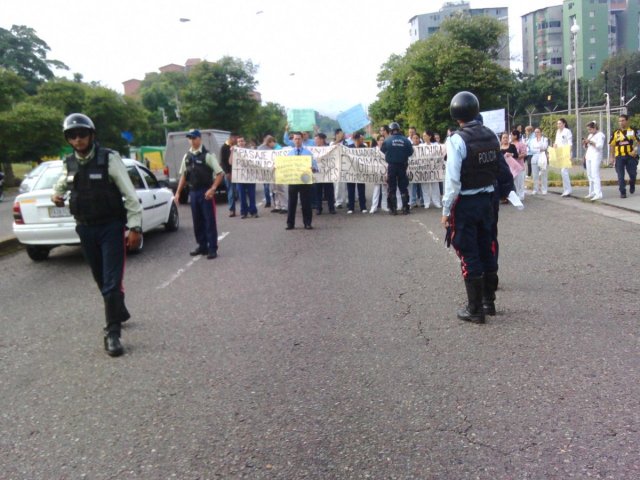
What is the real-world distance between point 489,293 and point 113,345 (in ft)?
11.3

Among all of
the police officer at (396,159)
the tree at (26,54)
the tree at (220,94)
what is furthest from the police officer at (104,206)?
the tree at (26,54)

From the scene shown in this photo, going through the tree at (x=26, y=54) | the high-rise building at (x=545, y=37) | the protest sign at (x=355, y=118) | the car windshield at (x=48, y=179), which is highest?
the high-rise building at (x=545, y=37)

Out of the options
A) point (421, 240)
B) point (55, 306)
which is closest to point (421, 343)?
point (55, 306)

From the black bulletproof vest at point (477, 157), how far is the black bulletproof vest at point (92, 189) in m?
3.07

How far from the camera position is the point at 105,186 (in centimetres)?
520

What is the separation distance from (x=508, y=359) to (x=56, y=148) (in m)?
36.9

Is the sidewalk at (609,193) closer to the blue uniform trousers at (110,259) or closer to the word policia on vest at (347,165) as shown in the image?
the word policia on vest at (347,165)

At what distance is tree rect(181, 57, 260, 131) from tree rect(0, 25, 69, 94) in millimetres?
40046

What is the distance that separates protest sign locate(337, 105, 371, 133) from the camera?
18.1m

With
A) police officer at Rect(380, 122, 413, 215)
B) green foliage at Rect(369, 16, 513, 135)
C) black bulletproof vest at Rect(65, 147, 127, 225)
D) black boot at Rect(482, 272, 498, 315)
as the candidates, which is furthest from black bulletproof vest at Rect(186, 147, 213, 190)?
green foliage at Rect(369, 16, 513, 135)

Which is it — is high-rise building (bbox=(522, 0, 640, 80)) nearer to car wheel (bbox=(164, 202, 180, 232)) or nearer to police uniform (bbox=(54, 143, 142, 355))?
car wheel (bbox=(164, 202, 180, 232))

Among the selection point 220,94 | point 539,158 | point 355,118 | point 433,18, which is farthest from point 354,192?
point 433,18

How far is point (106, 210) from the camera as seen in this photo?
17.1 feet

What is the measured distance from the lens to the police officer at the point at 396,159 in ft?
45.2
